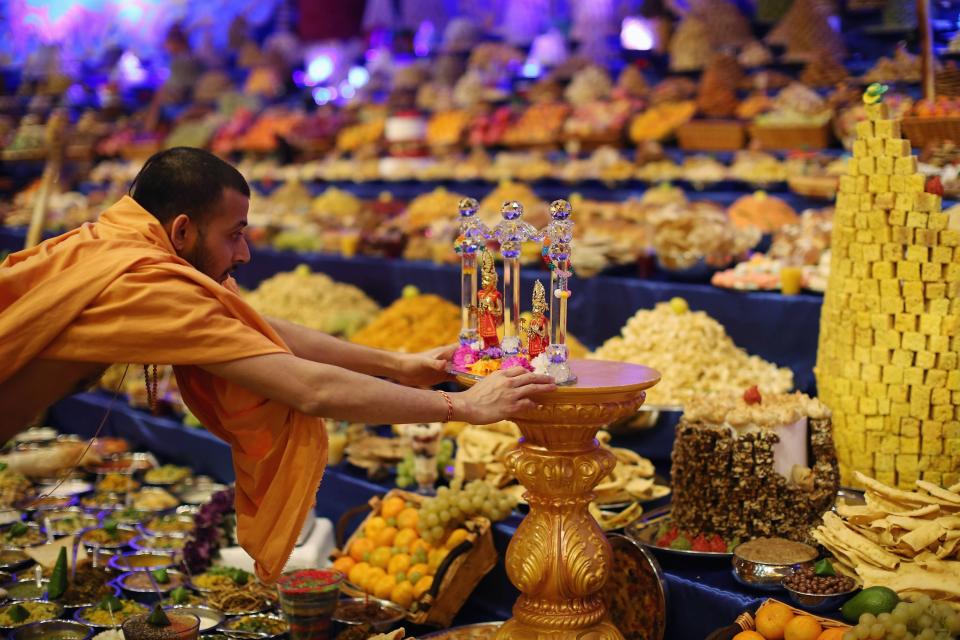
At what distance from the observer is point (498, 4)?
955 cm

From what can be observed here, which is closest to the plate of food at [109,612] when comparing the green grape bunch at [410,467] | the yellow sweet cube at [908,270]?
the green grape bunch at [410,467]

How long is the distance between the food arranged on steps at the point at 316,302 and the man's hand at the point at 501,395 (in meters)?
3.48

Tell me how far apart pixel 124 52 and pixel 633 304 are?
10405mm

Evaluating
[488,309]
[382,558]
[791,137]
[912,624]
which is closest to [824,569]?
[912,624]

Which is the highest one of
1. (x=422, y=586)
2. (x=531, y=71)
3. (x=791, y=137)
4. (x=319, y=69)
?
(x=319, y=69)

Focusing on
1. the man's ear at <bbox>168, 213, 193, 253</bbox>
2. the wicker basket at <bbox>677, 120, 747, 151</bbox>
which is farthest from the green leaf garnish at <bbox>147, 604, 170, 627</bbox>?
the wicker basket at <bbox>677, 120, 747, 151</bbox>

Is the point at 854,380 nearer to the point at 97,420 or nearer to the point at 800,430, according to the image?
the point at 800,430

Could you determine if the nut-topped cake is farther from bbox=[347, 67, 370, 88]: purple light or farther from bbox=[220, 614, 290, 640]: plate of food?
bbox=[347, 67, 370, 88]: purple light

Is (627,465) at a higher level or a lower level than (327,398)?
lower

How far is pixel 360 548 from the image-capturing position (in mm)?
3453

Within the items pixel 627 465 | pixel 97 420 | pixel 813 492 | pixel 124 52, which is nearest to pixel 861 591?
pixel 813 492

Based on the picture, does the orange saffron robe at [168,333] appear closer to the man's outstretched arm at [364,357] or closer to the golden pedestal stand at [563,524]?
the man's outstretched arm at [364,357]

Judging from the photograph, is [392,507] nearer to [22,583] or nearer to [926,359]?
[22,583]

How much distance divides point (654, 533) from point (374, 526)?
36.3 inches
